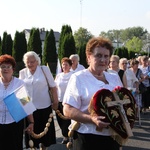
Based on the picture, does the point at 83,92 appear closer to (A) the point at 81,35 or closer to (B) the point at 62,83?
(B) the point at 62,83

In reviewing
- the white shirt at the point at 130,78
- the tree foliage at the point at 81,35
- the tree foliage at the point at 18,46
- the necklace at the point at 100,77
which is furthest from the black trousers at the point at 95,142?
the tree foliage at the point at 81,35

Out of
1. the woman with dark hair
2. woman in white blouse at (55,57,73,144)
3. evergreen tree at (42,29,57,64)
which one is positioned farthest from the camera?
evergreen tree at (42,29,57,64)

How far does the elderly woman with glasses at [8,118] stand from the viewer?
14.0 ft

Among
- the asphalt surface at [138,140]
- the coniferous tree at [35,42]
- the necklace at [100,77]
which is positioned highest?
the coniferous tree at [35,42]

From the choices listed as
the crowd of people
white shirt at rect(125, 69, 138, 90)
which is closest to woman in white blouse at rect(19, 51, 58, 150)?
the crowd of people

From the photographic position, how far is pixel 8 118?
14.0 ft

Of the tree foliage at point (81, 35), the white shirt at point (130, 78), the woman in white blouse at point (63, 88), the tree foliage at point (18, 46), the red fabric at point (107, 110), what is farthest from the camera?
the tree foliage at point (81, 35)

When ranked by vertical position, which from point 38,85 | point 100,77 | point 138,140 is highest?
point 100,77

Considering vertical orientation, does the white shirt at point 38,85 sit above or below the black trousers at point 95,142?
above

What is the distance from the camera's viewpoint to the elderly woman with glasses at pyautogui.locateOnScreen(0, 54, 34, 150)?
428cm

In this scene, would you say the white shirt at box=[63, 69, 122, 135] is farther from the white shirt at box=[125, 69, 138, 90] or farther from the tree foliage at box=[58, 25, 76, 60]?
the tree foliage at box=[58, 25, 76, 60]

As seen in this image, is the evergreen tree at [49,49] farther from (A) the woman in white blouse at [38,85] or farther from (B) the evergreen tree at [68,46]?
(A) the woman in white blouse at [38,85]

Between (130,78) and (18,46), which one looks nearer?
(130,78)

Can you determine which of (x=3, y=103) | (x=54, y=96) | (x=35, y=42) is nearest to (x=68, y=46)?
(x=35, y=42)
